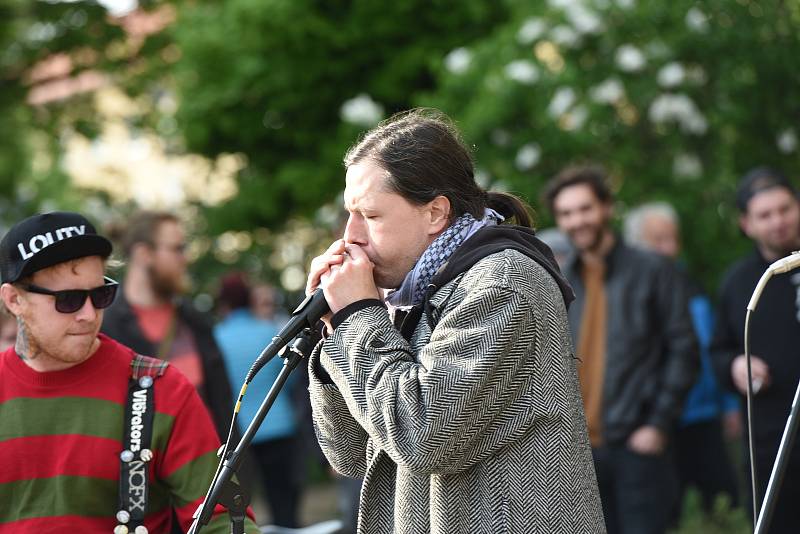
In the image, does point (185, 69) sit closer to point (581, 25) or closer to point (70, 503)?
point (581, 25)

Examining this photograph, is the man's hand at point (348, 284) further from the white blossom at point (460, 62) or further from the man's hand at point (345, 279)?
the white blossom at point (460, 62)

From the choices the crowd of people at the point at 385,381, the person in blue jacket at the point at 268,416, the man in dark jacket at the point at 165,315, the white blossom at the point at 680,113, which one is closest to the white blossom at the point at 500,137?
the white blossom at the point at 680,113

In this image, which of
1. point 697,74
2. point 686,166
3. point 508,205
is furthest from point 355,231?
point 697,74

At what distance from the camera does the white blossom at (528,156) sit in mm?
9867

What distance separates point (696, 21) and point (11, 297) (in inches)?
274

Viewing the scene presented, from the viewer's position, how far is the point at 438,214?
3.29 meters

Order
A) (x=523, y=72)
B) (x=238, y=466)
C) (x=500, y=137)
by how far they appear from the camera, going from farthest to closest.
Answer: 1. (x=500, y=137)
2. (x=523, y=72)
3. (x=238, y=466)

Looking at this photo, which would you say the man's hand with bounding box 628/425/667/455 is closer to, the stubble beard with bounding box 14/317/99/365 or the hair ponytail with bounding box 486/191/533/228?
the hair ponytail with bounding box 486/191/533/228

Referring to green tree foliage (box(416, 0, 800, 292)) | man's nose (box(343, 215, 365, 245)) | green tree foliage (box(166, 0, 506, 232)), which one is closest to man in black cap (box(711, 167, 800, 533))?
man's nose (box(343, 215, 365, 245))

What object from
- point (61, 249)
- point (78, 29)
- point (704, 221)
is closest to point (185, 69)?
point (78, 29)

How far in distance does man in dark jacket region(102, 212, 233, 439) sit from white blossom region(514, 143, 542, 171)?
3730mm

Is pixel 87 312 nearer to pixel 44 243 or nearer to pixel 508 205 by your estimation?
pixel 44 243

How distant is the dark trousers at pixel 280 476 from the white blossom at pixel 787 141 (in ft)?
13.8

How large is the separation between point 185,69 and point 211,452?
10.8 metres
